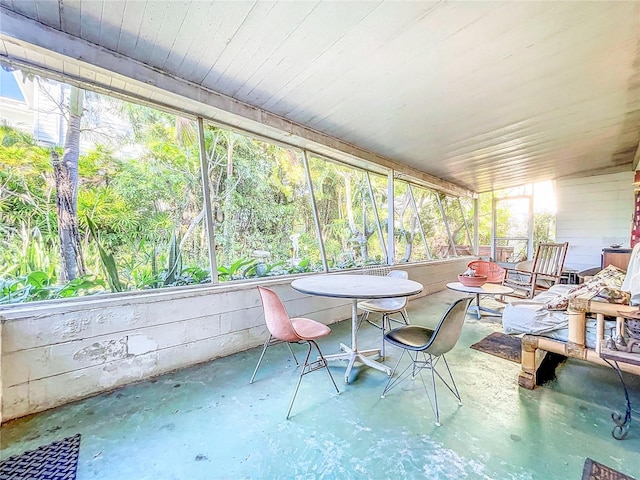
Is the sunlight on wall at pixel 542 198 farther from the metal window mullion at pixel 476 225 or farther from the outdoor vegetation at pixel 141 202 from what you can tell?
the outdoor vegetation at pixel 141 202

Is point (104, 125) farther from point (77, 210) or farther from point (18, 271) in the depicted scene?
point (18, 271)

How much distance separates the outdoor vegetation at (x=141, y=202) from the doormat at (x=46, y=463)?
966mm

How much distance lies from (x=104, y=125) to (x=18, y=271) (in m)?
1.25

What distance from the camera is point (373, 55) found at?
6.61 feet

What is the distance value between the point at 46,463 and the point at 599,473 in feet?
9.01

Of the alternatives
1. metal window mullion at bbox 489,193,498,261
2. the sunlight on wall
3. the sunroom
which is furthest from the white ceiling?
metal window mullion at bbox 489,193,498,261

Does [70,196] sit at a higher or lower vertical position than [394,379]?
higher

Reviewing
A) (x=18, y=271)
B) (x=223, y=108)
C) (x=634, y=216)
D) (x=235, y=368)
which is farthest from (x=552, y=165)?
(x=18, y=271)

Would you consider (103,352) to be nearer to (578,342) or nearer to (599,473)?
(599,473)

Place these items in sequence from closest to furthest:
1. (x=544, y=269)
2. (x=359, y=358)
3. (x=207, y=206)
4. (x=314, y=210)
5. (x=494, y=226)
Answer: (x=359, y=358) < (x=207, y=206) < (x=314, y=210) < (x=544, y=269) < (x=494, y=226)

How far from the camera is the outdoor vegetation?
6.38ft

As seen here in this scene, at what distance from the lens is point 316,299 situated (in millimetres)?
3473

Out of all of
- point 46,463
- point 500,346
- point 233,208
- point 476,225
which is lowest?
point 500,346

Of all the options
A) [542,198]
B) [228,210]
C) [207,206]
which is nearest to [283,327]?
[207,206]
